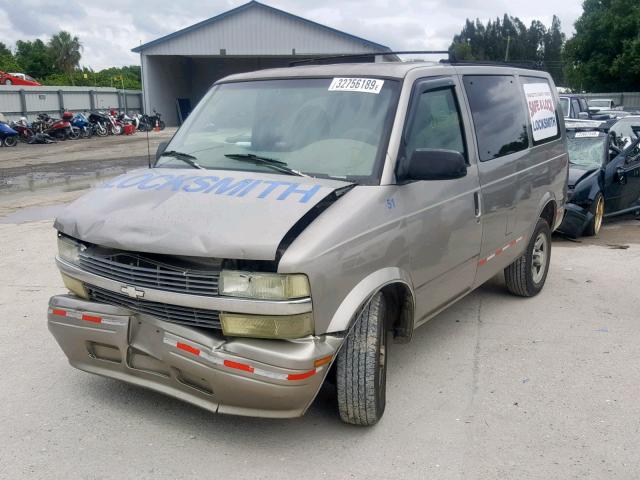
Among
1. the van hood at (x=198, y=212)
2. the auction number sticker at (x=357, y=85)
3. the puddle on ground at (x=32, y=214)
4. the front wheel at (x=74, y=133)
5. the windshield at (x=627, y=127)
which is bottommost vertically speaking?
the front wheel at (x=74, y=133)

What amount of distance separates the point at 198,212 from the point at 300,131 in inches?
40.4

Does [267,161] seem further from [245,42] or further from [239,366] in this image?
[245,42]

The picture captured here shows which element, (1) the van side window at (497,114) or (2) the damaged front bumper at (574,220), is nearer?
(1) the van side window at (497,114)

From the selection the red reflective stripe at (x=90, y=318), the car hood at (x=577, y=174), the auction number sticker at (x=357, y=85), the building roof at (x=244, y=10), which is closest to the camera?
the red reflective stripe at (x=90, y=318)

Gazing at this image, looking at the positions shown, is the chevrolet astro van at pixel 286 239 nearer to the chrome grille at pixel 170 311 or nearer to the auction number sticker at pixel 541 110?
the chrome grille at pixel 170 311

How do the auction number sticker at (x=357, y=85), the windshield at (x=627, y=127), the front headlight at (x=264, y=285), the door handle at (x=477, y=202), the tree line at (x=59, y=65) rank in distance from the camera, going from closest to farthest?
the front headlight at (x=264, y=285)
the auction number sticker at (x=357, y=85)
the door handle at (x=477, y=202)
the windshield at (x=627, y=127)
the tree line at (x=59, y=65)

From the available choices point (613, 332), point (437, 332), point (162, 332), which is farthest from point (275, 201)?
point (613, 332)

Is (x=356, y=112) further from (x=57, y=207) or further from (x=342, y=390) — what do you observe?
(x=57, y=207)

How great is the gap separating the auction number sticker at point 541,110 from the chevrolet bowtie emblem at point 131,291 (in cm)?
387

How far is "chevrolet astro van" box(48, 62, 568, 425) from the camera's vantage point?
3.15m

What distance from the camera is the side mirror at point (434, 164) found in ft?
12.1

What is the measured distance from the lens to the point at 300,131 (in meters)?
4.08

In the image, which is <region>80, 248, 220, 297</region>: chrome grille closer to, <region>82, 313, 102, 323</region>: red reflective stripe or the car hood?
<region>82, 313, 102, 323</region>: red reflective stripe

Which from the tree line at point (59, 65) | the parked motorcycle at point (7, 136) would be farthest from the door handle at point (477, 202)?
the tree line at point (59, 65)
